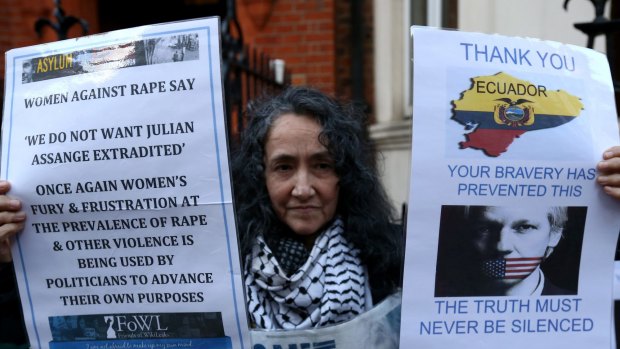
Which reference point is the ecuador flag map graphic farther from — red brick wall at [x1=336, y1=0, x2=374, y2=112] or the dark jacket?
red brick wall at [x1=336, y1=0, x2=374, y2=112]

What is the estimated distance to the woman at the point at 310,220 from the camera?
6.02 feet

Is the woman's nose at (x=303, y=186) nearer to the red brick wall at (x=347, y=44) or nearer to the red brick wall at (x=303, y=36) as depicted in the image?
the red brick wall at (x=303, y=36)

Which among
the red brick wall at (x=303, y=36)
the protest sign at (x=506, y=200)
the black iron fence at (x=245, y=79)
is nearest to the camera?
the protest sign at (x=506, y=200)

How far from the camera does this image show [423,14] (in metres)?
5.74

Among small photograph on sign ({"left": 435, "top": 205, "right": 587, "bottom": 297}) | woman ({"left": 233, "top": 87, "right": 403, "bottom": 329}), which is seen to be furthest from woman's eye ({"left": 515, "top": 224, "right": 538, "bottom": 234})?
woman ({"left": 233, "top": 87, "right": 403, "bottom": 329})

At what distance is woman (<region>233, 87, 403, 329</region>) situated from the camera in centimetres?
183

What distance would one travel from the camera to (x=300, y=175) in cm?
184

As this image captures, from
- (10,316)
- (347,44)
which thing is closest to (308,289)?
(10,316)

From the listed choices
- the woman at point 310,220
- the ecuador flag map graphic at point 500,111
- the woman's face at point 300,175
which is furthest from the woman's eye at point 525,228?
the woman's face at point 300,175

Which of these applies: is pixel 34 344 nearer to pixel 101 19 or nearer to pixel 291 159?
pixel 291 159

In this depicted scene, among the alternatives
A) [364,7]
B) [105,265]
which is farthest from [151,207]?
[364,7]

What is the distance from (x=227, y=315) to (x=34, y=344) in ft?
1.91

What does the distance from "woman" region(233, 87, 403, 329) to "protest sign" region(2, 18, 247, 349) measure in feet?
0.95

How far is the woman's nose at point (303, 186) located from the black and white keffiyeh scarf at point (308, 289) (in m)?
0.18
